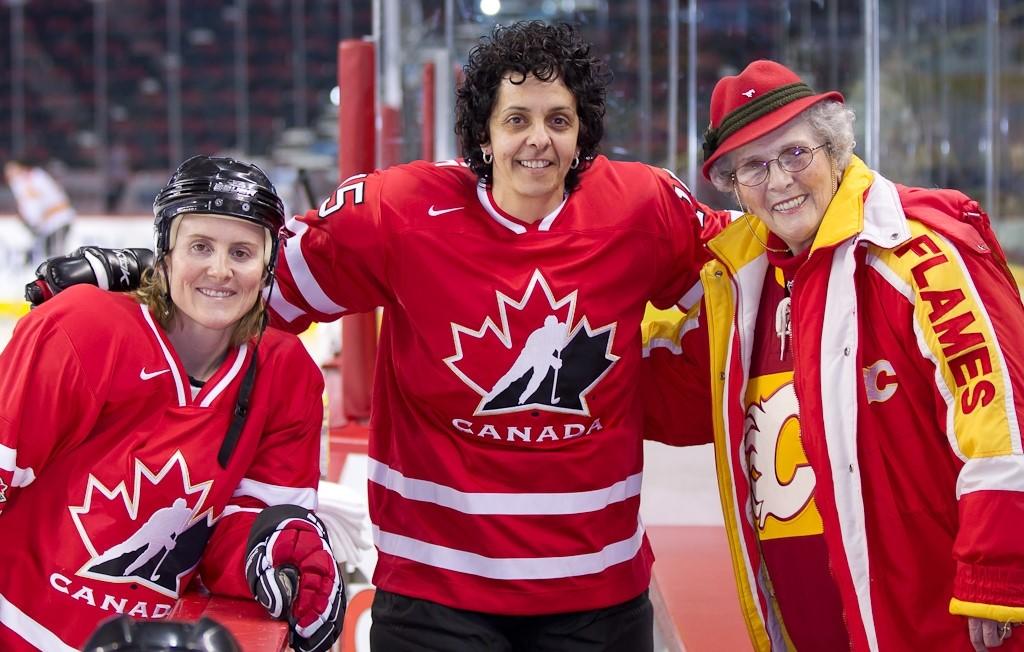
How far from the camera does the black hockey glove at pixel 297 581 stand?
5.05ft

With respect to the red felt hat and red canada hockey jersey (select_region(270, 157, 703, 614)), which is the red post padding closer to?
red canada hockey jersey (select_region(270, 157, 703, 614))

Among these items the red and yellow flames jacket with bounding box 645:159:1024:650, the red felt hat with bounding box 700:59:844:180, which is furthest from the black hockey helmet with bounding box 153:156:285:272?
the red and yellow flames jacket with bounding box 645:159:1024:650

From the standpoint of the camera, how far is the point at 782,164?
5.15 feet

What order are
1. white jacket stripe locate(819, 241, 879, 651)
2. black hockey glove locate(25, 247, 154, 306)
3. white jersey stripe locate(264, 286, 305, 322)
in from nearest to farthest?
white jacket stripe locate(819, 241, 879, 651) < black hockey glove locate(25, 247, 154, 306) < white jersey stripe locate(264, 286, 305, 322)

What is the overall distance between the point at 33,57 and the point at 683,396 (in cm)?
1110

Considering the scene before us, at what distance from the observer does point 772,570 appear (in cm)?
167

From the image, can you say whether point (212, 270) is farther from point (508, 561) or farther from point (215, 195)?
point (508, 561)

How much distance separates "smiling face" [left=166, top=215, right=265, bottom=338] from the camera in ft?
5.31

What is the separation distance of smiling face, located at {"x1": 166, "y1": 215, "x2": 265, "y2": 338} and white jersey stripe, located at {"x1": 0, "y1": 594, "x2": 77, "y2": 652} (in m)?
0.45

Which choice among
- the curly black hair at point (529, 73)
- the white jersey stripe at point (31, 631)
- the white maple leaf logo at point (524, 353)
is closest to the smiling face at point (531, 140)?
the curly black hair at point (529, 73)

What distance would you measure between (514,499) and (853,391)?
0.49 meters

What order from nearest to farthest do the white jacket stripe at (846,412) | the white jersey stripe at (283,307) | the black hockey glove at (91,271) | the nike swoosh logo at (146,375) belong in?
the white jacket stripe at (846,412) → the nike swoosh logo at (146,375) → the black hockey glove at (91,271) → the white jersey stripe at (283,307)

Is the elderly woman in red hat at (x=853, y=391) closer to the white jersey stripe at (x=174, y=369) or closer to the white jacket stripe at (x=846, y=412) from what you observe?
the white jacket stripe at (x=846, y=412)

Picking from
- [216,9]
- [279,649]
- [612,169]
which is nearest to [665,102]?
[612,169]
